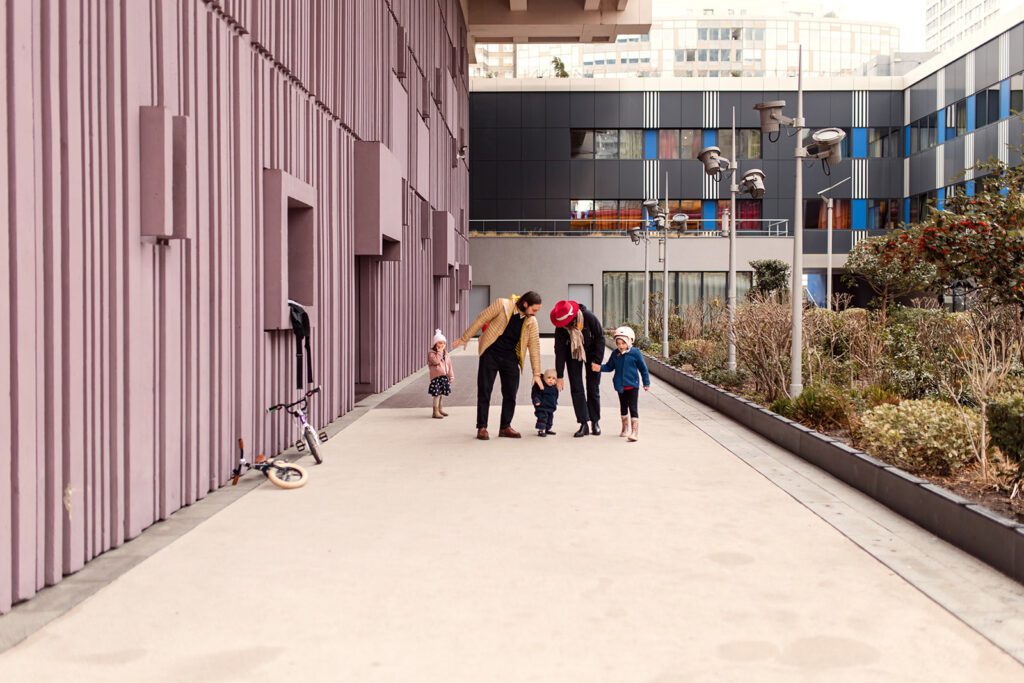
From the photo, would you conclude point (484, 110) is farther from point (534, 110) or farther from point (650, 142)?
point (650, 142)

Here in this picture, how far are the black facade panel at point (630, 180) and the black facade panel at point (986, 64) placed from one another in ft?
52.6

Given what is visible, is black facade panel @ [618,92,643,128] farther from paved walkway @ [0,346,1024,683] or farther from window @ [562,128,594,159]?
paved walkway @ [0,346,1024,683]

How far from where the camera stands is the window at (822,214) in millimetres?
52000

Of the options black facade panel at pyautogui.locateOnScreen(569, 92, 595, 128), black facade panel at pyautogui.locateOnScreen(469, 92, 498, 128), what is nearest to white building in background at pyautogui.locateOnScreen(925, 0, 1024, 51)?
black facade panel at pyautogui.locateOnScreen(569, 92, 595, 128)

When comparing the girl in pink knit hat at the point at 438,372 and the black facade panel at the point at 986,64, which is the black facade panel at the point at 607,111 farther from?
the girl in pink knit hat at the point at 438,372

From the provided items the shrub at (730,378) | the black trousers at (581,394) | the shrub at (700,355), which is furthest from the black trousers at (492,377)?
the shrub at (700,355)

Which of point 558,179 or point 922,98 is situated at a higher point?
point 922,98

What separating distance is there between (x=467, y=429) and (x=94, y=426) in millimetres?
7128

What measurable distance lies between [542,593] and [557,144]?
1853 inches

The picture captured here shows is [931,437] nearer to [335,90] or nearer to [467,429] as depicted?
[467,429]

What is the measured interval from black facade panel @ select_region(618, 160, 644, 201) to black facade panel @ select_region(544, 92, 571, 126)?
12.1 feet

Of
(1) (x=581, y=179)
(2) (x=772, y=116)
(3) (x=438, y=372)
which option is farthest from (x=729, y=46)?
(3) (x=438, y=372)

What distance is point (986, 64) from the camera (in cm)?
4203

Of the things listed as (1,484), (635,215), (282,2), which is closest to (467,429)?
(282,2)
